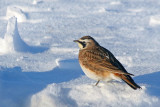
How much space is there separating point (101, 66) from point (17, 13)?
4.23 metres

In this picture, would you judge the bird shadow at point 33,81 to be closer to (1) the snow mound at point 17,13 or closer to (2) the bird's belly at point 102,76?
(2) the bird's belly at point 102,76

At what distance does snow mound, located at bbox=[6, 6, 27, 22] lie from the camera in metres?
8.02

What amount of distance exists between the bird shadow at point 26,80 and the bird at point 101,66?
1.80ft

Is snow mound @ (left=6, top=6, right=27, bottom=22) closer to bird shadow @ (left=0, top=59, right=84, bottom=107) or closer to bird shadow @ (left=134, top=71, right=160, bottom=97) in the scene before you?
bird shadow @ (left=0, top=59, right=84, bottom=107)

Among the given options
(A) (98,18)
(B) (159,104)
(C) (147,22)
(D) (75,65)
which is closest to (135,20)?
(C) (147,22)

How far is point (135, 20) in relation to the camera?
323 inches

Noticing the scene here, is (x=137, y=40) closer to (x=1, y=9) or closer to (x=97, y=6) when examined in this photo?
(x=97, y=6)

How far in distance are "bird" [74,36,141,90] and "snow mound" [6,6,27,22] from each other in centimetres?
359

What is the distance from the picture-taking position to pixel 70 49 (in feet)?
21.0

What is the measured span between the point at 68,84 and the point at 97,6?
468cm

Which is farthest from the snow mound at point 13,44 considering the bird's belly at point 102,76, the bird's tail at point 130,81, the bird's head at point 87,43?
the bird's tail at point 130,81

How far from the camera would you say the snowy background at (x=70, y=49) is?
3645mm

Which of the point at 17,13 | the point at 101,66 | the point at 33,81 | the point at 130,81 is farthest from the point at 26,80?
the point at 17,13

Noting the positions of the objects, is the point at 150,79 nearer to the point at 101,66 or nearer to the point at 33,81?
the point at 101,66
